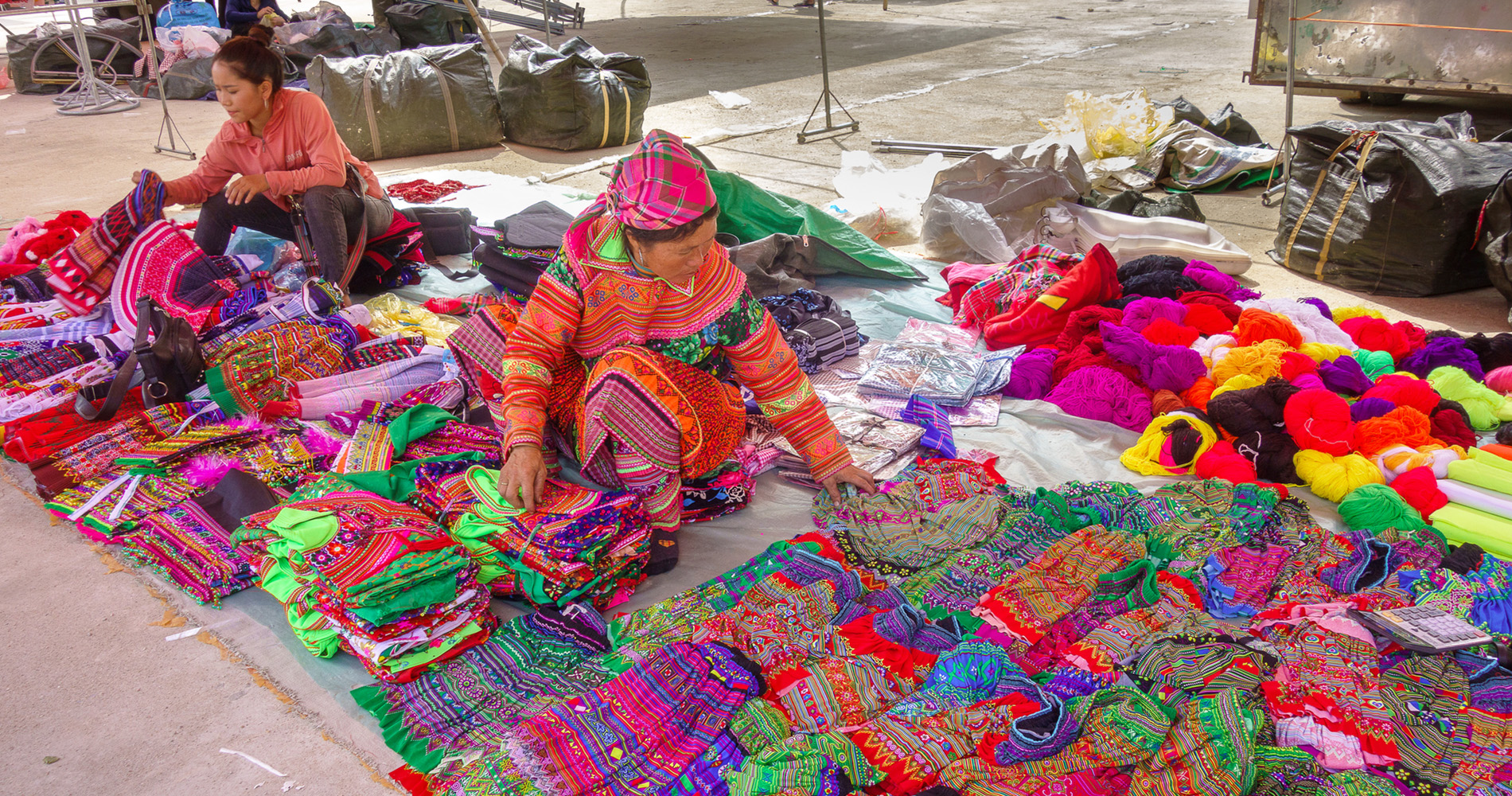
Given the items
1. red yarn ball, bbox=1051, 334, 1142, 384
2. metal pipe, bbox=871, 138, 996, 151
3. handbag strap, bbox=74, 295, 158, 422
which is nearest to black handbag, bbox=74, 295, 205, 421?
handbag strap, bbox=74, 295, 158, 422

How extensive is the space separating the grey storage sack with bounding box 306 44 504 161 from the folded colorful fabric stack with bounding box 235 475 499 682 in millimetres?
5036

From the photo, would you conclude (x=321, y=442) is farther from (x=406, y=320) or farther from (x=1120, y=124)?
(x=1120, y=124)

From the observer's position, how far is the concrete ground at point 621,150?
1.89 meters

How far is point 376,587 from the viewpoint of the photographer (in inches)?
77.0

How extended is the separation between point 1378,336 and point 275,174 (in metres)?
3.98

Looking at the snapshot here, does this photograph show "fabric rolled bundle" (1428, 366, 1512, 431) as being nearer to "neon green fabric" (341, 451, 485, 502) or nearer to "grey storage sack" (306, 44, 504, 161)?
"neon green fabric" (341, 451, 485, 502)

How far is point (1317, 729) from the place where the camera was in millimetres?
1739

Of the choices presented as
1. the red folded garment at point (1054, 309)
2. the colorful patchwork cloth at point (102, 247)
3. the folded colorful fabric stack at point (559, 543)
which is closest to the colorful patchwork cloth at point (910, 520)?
the folded colorful fabric stack at point (559, 543)

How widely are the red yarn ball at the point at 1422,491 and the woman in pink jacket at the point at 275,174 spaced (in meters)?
3.60

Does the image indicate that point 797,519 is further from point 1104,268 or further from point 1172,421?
point 1104,268

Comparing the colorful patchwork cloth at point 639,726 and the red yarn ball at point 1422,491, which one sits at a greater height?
the red yarn ball at point 1422,491

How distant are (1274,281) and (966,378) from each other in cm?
188

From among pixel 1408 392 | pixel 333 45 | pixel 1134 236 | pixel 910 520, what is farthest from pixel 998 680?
pixel 333 45

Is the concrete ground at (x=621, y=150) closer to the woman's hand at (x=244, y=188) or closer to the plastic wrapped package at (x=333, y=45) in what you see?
the plastic wrapped package at (x=333, y=45)
